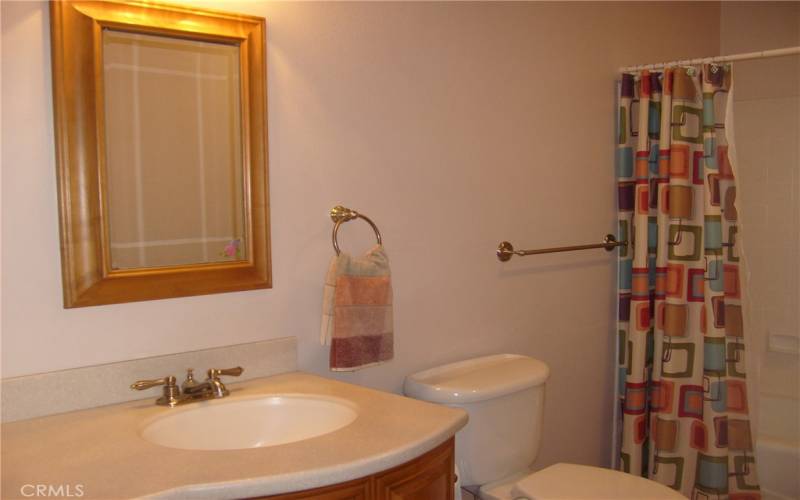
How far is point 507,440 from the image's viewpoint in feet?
7.20

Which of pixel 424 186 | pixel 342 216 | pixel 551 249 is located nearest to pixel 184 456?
pixel 342 216

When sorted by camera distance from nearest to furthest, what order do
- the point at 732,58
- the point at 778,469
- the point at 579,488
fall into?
the point at 579,488
the point at 732,58
the point at 778,469

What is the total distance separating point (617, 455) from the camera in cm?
299

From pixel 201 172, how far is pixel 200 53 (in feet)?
0.90

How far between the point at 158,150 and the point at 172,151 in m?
0.03

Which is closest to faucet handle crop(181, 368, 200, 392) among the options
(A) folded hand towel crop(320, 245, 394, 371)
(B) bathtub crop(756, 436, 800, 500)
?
(A) folded hand towel crop(320, 245, 394, 371)

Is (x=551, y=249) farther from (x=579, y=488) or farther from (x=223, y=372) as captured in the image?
(x=223, y=372)

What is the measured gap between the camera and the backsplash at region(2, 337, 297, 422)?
1533 mm

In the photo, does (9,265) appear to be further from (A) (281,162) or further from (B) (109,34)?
(A) (281,162)

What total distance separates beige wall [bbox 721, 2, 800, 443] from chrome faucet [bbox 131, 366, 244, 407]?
2.47m

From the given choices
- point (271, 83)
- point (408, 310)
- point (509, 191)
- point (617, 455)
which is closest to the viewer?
point (271, 83)

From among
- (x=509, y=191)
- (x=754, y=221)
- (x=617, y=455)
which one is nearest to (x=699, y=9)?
(x=754, y=221)

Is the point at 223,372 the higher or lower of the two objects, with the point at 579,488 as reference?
higher

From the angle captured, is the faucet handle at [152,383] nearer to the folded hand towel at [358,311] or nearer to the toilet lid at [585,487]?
the folded hand towel at [358,311]
